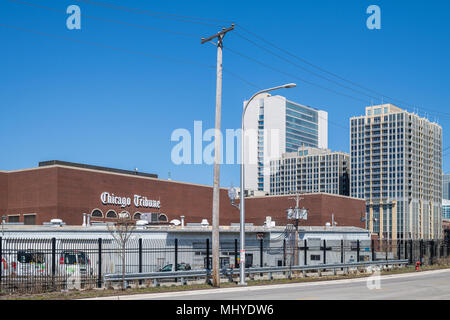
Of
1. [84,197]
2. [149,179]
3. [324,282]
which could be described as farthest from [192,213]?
[324,282]

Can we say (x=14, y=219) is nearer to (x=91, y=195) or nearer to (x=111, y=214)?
(x=91, y=195)

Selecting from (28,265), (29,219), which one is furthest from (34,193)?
(28,265)

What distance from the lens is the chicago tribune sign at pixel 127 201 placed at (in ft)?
262

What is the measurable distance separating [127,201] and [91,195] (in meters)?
6.10

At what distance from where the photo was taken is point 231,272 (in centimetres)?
3125

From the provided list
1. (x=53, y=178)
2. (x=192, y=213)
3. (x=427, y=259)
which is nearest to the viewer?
(x=427, y=259)

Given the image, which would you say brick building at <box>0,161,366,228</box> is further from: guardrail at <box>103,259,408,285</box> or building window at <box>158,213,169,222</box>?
guardrail at <box>103,259,408,285</box>

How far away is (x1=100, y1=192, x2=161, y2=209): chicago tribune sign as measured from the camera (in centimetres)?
7975

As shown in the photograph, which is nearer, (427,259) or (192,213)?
(427,259)

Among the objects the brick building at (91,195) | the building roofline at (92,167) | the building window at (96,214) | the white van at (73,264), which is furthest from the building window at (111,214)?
the white van at (73,264)
